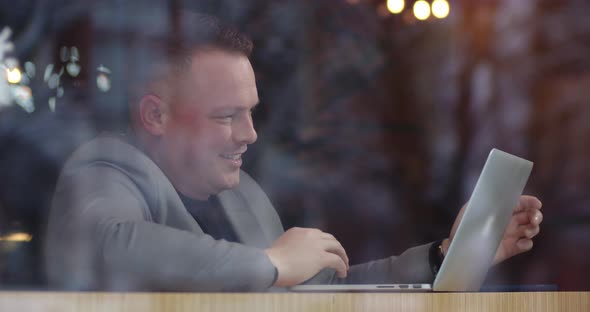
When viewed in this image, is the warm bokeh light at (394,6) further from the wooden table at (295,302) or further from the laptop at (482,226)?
the wooden table at (295,302)

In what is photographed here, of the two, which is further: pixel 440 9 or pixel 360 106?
pixel 440 9

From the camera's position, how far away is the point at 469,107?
1725mm

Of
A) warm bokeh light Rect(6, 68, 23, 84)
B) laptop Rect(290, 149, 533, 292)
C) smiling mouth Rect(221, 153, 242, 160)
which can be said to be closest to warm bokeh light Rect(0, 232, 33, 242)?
warm bokeh light Rect(6, 68, 23, 84)

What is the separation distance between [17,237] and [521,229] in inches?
38.3

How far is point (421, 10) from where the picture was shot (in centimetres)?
169

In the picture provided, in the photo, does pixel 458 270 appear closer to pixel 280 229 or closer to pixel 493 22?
pixel 280 229

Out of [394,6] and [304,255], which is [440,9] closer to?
[394,6]

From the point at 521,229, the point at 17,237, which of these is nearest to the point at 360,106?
the point at 521,229

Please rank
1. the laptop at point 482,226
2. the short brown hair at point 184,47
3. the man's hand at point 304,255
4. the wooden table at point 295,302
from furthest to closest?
the laptop at point 482,226 < the man's hand at point 304,255 < the short brown hair at point 184,47 < the wooden table at point 295,302

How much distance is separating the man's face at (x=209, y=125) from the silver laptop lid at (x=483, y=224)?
45 cm

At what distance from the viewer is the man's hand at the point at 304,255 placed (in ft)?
4.86

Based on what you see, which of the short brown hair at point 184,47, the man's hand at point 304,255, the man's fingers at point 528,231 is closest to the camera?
the short brown hair at point 184,47

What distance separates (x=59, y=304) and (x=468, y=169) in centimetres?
83

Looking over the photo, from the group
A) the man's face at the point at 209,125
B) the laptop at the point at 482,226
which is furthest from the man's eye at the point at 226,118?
the laptop at the point at 482,226
